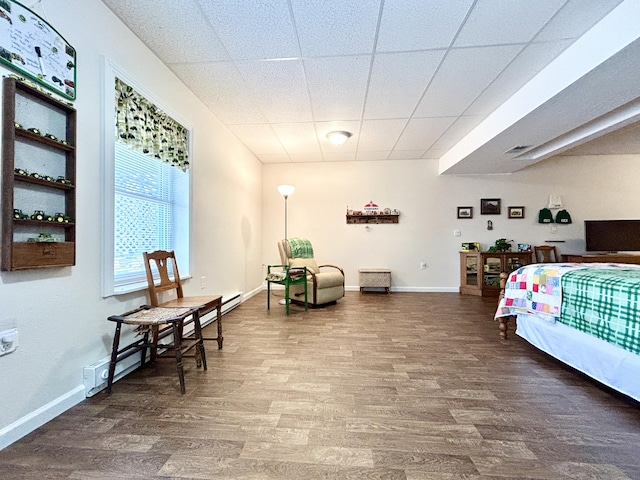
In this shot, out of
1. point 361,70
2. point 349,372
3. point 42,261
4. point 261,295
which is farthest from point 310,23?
point 261,295

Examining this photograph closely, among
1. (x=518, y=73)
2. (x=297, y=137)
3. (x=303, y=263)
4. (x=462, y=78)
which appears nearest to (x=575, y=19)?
(x=518, y=73)

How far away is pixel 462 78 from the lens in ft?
8.67

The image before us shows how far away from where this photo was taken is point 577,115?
2801 millimetres

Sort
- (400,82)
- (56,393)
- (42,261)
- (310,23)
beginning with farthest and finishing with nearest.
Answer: (400,82), (310,23), (56,393), (42,261)

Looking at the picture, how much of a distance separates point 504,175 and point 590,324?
13.5ft

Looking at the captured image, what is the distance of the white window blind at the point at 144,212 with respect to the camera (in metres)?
2.04

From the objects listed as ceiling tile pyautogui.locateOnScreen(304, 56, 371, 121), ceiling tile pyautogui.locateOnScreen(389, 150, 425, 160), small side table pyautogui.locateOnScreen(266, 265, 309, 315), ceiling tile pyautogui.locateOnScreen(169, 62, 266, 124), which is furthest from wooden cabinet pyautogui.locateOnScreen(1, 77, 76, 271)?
ceiling tile pyautogui.locateOnScreen(389, 150, 425, 160)

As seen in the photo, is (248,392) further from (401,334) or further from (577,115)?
(577,115)

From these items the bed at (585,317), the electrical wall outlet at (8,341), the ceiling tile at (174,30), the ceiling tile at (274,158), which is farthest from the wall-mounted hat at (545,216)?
the electrical wall outlet at (8,341)

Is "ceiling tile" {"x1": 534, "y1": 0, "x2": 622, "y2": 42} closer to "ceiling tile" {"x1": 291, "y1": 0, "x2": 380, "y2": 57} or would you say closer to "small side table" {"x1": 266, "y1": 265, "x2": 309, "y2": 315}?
"ceiling tile" {"x1": 291, "y1": 0, "x2": 380, "y2": 57}

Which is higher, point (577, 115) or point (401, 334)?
point (577, 115)

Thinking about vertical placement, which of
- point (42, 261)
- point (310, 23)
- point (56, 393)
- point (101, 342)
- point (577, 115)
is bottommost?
point (56, 393)

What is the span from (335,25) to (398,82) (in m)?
0.95

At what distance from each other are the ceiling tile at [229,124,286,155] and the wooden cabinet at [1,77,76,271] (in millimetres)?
2417
